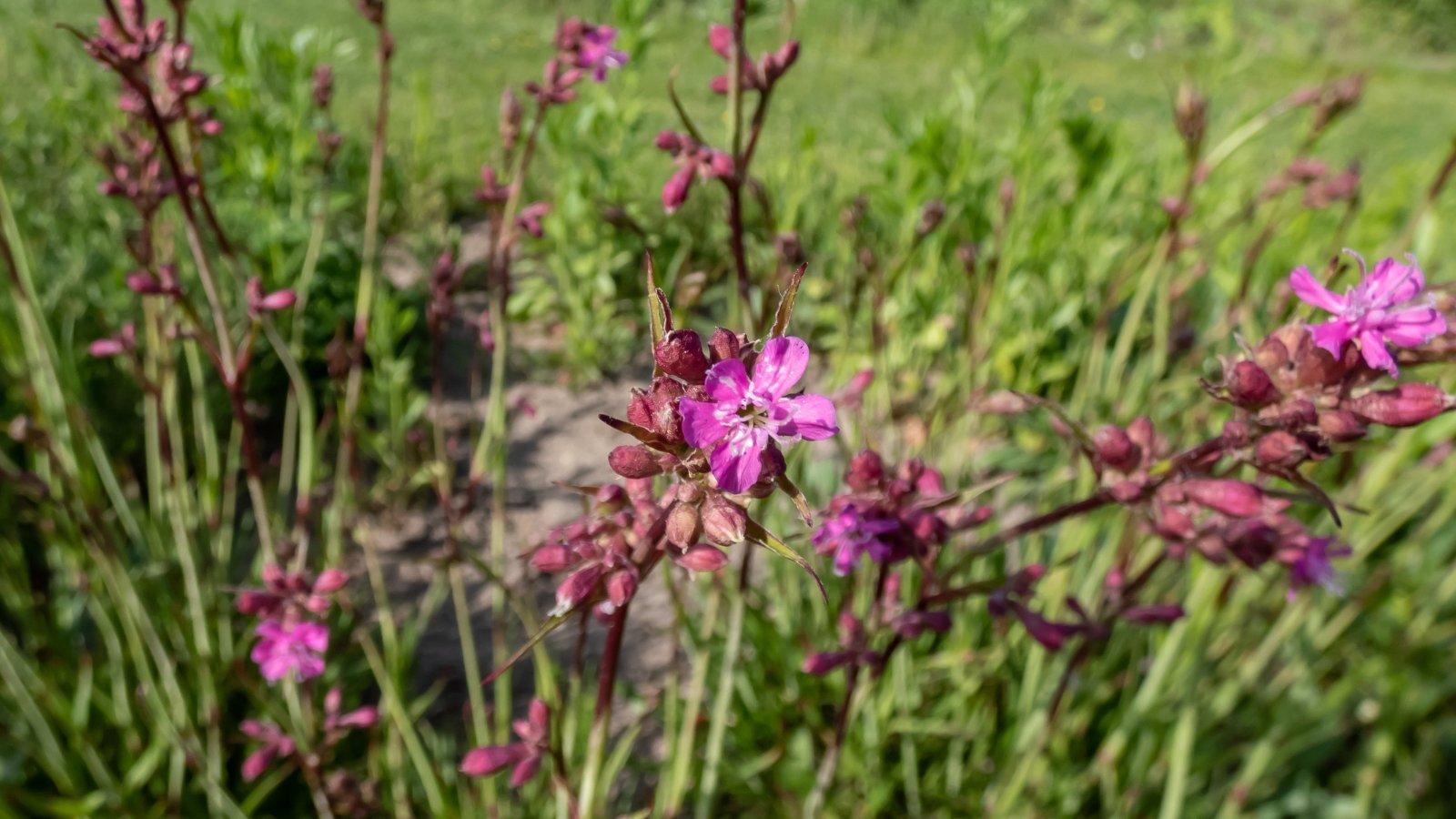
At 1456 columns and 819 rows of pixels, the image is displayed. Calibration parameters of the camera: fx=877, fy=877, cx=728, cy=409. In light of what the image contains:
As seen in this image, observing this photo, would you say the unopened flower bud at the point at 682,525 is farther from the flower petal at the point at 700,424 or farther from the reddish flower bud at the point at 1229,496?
the reddish flower bud at the point at 1229,496

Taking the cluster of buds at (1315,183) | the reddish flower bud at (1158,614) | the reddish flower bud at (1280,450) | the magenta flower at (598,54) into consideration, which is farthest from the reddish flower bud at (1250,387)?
the cluster of buds at (1315,183)

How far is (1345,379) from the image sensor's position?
822mm

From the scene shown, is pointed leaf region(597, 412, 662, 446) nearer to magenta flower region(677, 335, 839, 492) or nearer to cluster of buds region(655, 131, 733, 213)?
magenta flower region(677, 335, 839, 492)

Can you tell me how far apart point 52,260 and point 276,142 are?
2.89 ft

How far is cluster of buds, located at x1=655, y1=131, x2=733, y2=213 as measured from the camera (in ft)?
3.34

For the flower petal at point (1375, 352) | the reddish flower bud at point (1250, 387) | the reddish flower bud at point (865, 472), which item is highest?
the flower petal at point (1375, 352)

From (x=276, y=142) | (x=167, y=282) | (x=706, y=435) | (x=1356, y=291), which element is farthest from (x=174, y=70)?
(x=276, y=142)

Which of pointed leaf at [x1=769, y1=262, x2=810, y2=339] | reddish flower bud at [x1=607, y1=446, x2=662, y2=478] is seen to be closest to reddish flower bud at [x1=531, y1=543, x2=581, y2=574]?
reddish flower bud at [x1=607, y1=446, x2=662, y2=478]

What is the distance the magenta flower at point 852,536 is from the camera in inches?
36.5

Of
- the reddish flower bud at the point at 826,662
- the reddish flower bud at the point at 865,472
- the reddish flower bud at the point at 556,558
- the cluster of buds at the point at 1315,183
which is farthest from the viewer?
the cluster of buds at the point at 1315,183

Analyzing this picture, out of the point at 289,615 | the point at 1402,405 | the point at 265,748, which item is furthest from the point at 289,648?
the point at 1402,405

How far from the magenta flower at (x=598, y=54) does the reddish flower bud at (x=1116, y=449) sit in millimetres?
1005

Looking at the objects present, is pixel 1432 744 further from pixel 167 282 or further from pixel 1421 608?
pixel 167 282

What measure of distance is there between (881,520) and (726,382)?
0.35m
